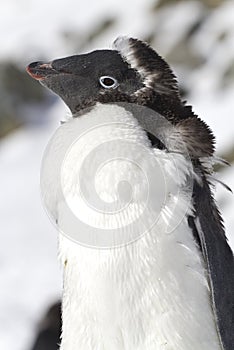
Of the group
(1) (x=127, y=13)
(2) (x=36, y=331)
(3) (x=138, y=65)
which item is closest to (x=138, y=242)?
(3) (x=138, y=65)

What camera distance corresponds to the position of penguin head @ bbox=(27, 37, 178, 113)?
→ 2963 mm

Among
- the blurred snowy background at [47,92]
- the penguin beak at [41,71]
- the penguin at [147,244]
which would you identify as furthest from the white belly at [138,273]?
the blurred snowy background at [47,92]

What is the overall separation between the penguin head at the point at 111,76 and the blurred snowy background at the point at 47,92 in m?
3.48

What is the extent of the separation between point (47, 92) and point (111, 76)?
9708 mm

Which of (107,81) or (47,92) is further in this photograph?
(47,92)

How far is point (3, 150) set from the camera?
1109cm

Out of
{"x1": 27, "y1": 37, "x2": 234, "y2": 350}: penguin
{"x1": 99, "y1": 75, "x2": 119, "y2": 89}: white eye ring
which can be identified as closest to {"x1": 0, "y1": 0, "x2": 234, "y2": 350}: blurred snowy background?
{"x1": 27, "y1": 37, "x2": 234, "y2": 350}: penguin

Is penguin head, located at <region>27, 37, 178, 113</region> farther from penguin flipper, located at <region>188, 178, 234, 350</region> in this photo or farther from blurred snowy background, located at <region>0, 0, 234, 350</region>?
blurred snowy background, located at <region>0, 0, 234, 350</region>

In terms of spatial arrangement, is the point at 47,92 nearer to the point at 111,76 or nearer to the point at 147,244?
the point at 111,76

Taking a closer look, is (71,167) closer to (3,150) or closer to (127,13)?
(3,150)

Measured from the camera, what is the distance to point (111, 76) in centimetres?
298

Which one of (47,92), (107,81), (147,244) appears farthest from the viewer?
(47,92)

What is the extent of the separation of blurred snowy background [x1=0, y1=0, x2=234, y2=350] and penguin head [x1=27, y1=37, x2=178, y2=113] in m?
3.48

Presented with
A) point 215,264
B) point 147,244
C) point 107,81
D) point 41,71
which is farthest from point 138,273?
point 41,71
